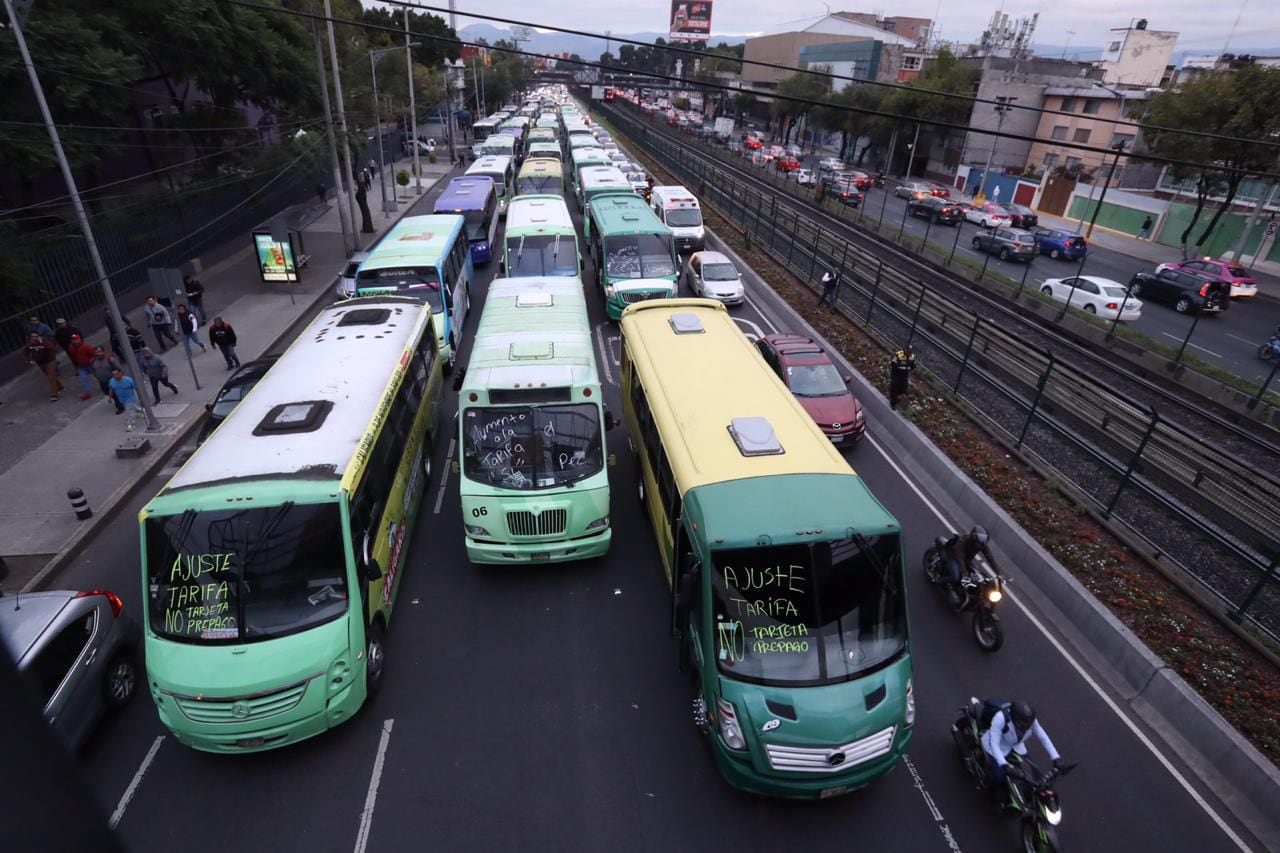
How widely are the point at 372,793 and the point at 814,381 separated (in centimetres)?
1093

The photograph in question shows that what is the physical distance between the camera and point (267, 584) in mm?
7395

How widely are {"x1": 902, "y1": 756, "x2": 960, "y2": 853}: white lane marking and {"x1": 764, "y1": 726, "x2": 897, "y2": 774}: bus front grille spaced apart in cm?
141

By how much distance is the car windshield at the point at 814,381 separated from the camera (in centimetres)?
1416

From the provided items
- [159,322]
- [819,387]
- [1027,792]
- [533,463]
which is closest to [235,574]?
[533,463]

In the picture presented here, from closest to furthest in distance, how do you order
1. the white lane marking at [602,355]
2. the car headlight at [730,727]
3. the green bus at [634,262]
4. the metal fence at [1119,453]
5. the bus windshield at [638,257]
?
the car headlight at [730,727], the metal fence at [1119,453], the white lane marking at [602,355], the green bus at [634,262], the bus windshield at [638,257]

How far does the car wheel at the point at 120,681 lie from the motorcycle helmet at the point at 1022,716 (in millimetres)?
10253

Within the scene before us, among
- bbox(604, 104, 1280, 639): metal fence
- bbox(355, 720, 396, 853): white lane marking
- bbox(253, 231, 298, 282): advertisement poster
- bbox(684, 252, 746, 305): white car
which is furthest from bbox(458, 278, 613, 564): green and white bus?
bbox(253, 231, 298, 282): advertisement poster

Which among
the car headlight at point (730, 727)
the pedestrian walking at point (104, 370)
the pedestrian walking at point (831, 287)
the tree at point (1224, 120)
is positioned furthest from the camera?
the tree at point (1224, 120)

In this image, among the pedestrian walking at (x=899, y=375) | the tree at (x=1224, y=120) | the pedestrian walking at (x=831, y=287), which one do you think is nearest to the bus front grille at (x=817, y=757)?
the pedestrian walking at (x=899, y=375)

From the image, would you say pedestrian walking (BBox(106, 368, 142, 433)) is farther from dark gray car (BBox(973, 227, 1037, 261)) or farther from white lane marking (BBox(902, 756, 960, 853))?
dark gray car (BBox(973, 227, 1037, 261))

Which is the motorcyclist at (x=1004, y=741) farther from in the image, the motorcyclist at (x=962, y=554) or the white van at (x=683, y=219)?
the white van at (x=683, y=219)

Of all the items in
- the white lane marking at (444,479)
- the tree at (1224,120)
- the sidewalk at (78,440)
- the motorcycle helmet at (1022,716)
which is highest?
the tree at (1224,120)

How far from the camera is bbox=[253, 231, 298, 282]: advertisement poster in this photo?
72.7 ft

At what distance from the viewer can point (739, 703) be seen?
22.4 ft
